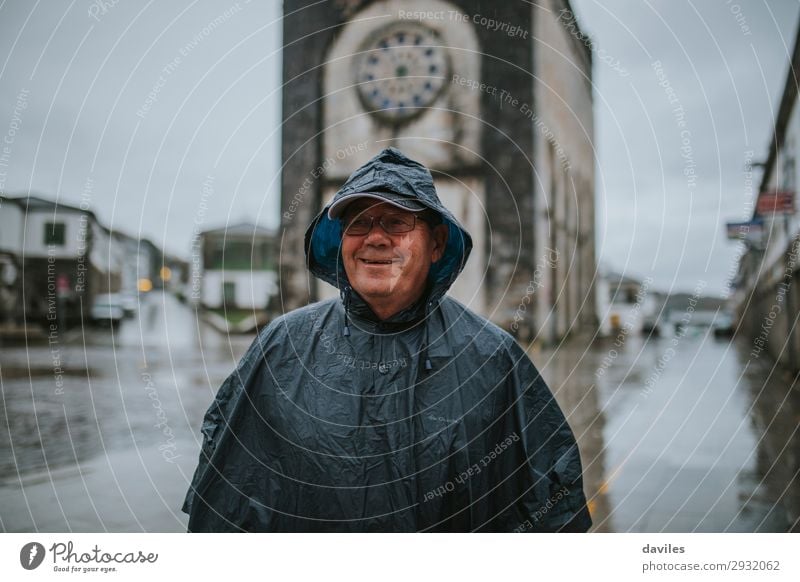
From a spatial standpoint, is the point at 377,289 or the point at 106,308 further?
the point at 106,308

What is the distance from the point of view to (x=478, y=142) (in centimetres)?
697

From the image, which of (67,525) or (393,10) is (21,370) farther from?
(393,10)

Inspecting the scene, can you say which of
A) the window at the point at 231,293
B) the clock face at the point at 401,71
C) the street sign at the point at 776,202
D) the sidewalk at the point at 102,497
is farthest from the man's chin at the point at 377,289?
the window at the point at 231,293

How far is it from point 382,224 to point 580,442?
3669 mm

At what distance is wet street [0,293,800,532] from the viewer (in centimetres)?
326

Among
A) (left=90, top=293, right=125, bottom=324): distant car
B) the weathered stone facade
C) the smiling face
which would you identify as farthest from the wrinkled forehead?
(left=90, top=293, right=125, bottom=324): distant car

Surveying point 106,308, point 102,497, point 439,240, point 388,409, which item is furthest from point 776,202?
point 106,308

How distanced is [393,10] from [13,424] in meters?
4.93

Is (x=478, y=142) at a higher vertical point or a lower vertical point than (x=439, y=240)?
higher

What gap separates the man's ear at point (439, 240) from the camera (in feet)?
5.65

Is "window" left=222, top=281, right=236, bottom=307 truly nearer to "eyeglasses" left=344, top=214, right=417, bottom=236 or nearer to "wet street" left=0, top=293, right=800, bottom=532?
"wet street" left=0, top=293, right=800, bottom=532

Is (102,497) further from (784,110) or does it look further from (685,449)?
(784,110)
